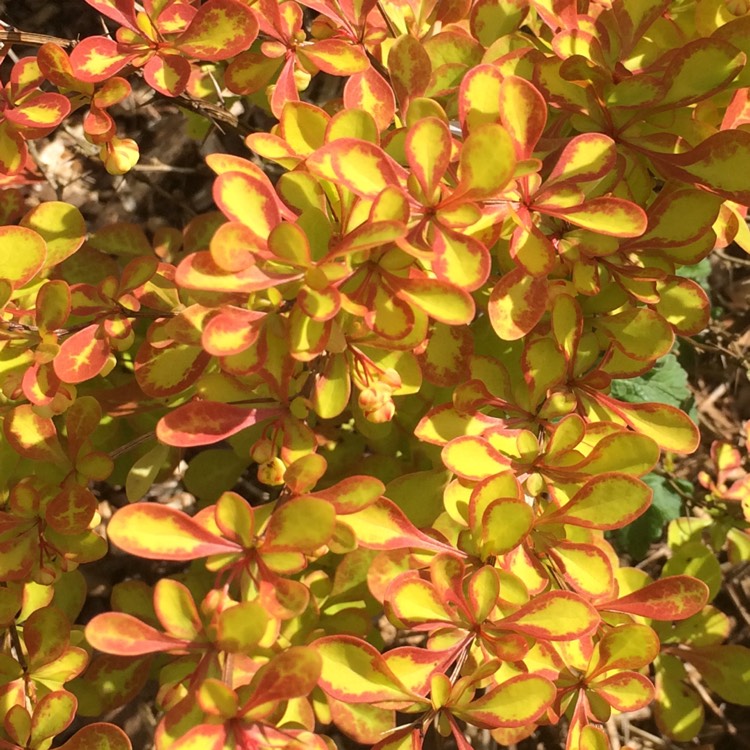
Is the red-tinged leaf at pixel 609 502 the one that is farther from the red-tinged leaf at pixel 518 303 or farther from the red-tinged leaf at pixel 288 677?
the red-tinged leaf at pixel 288 677

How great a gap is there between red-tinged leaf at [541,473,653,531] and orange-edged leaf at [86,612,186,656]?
419 mm

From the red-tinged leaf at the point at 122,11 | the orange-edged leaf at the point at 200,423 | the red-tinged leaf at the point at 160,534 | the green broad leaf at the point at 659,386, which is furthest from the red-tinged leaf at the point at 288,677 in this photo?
the green broad leaf at the point at 659,386

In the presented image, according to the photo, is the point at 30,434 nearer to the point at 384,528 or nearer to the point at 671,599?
the point at 384,528

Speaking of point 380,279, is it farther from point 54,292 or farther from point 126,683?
point 126,683

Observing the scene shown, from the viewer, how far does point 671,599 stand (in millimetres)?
879

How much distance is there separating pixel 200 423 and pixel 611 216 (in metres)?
0.49

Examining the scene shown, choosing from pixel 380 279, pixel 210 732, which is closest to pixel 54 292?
pixel 380 279

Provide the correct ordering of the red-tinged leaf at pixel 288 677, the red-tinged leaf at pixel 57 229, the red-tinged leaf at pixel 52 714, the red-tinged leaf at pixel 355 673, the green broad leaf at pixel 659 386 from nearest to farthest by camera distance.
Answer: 1. the red-tinged leaf at pixel 288 677
2. the red-tinged leaf at pixel 355 673
3. the red-tinged leaf at pixel 52 714
4. the red-tinged leaf at pixel 57 229
5. the green broad leaf at pixel 659 386

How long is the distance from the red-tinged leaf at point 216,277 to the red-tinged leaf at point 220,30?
31 centimetres

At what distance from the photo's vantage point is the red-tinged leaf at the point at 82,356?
37.2 inches

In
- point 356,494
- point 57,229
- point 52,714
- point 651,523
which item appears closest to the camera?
point 356,494

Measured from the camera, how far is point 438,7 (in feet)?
3.87

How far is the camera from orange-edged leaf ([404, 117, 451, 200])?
0.78 meters

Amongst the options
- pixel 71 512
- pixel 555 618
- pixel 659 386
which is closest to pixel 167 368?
pixel 71 512
